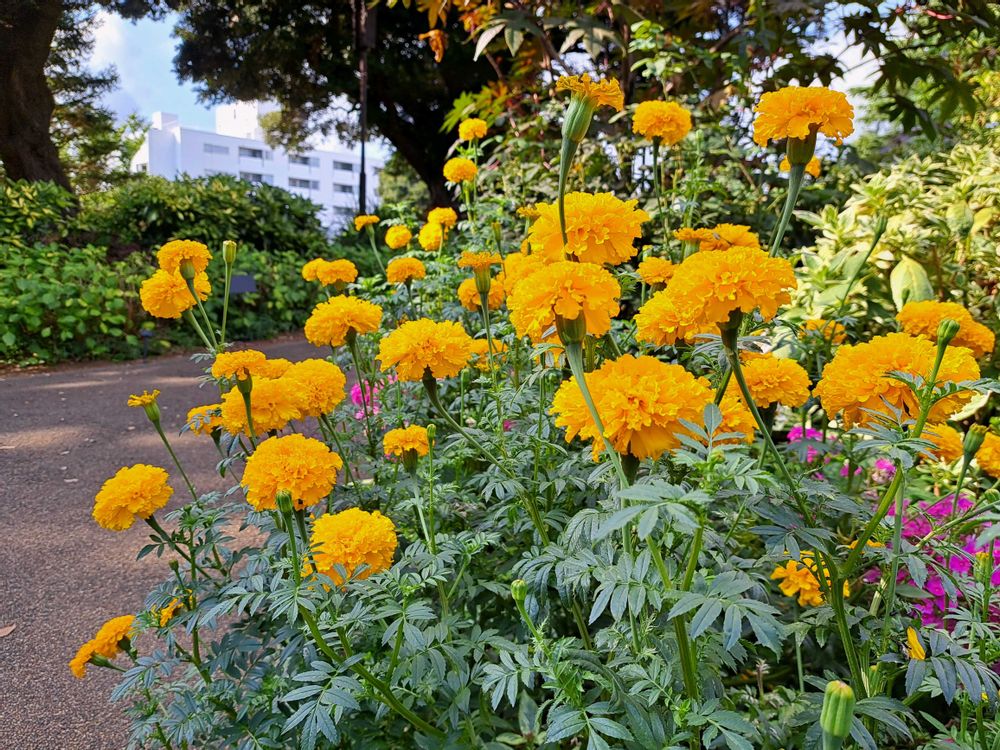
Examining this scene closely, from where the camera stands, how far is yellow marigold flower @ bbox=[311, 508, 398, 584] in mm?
1079

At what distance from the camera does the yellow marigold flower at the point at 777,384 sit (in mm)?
1076

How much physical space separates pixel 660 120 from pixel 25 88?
1056 cm

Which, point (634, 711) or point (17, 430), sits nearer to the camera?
point (634, 711)

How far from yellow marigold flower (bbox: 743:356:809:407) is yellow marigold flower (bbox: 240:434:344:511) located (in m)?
0.78

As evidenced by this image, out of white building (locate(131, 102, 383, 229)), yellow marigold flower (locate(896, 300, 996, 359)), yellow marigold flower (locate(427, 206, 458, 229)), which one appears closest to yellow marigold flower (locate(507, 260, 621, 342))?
yellow marigold flower (locate(896, 300, 996, 359))

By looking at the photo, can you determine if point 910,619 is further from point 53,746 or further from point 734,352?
point 53,746

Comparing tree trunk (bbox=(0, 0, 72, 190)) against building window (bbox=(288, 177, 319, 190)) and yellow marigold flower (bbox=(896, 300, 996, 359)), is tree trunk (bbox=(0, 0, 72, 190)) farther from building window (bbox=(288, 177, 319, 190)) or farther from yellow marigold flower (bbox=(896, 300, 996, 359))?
building window (bbox=(288, 177, 319, 190))

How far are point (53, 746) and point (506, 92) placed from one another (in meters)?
3.88

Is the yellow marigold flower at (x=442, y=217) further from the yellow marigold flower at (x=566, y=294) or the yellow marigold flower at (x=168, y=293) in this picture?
the yellow marigold flower at (x=566, y=294)

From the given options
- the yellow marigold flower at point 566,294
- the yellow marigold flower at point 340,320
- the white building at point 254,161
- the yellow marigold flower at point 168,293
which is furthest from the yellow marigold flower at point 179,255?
the white building at point 254,161

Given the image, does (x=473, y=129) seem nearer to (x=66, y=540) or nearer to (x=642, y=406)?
(x=642, y=406)

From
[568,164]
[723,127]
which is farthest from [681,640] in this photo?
[723,127]

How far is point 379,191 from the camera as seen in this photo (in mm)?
28000

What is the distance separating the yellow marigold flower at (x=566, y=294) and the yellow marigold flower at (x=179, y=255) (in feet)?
3.59
